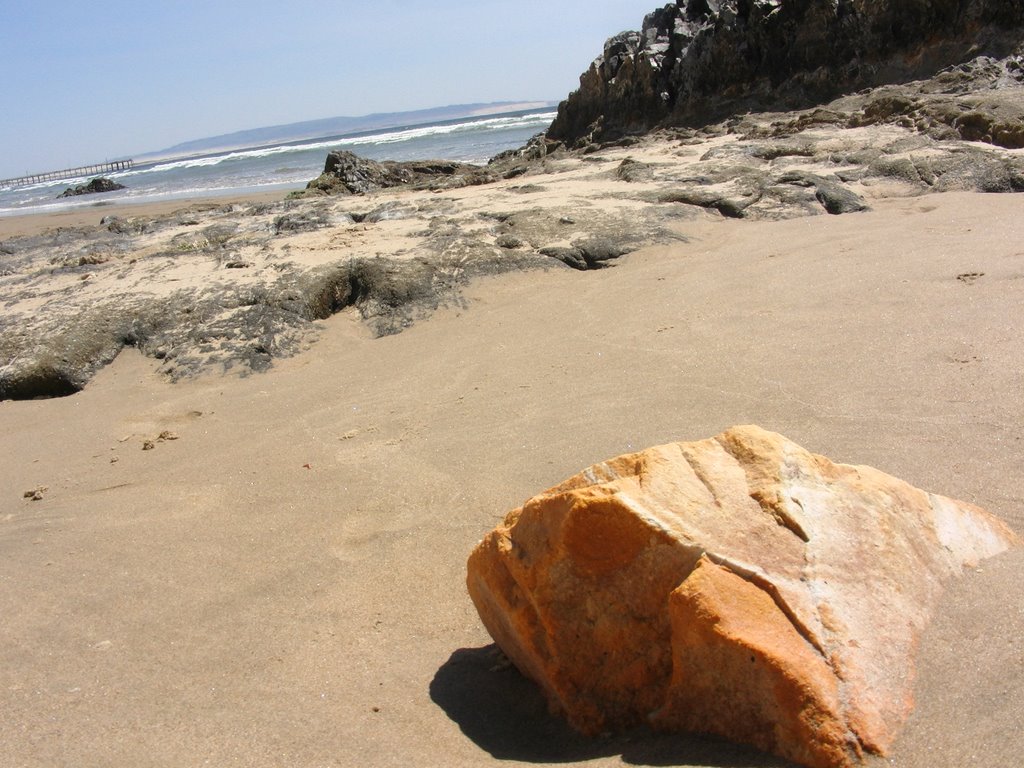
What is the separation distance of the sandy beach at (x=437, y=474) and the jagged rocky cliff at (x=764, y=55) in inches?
Answer: 289

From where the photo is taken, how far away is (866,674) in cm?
163

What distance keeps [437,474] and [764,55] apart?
1278 cm

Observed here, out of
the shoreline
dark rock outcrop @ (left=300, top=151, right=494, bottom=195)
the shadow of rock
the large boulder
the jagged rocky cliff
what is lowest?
the shadow of rock

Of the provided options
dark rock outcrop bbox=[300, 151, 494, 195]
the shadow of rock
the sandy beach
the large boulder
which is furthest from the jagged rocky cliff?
the shadow of rock

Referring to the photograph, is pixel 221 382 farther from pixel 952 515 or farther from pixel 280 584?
pixel 952 515

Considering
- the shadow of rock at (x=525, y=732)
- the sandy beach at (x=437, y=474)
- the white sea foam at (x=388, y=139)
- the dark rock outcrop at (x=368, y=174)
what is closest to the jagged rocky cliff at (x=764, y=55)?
the dark rock outcrop at (x=368, y=174)

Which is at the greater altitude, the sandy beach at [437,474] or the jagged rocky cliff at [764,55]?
the jagged rocky cliff at [764,55]

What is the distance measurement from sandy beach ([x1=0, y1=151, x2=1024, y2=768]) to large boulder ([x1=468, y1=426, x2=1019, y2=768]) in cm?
7

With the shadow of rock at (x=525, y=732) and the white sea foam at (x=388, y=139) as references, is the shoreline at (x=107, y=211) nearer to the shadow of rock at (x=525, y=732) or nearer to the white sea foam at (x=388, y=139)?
the shadow of rock at (x=525, y=732)

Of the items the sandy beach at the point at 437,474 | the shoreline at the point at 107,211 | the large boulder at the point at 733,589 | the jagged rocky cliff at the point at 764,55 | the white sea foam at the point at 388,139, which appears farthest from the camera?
the white sea foam at the point at 388,139

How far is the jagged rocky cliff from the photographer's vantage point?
11.6 meters

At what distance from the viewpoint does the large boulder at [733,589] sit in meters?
1.61

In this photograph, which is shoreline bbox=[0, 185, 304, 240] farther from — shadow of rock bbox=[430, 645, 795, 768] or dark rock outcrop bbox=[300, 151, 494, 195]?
shadow of rock bbox=[430, 645, 795, 768]

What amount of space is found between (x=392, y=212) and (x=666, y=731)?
653 centimetres
